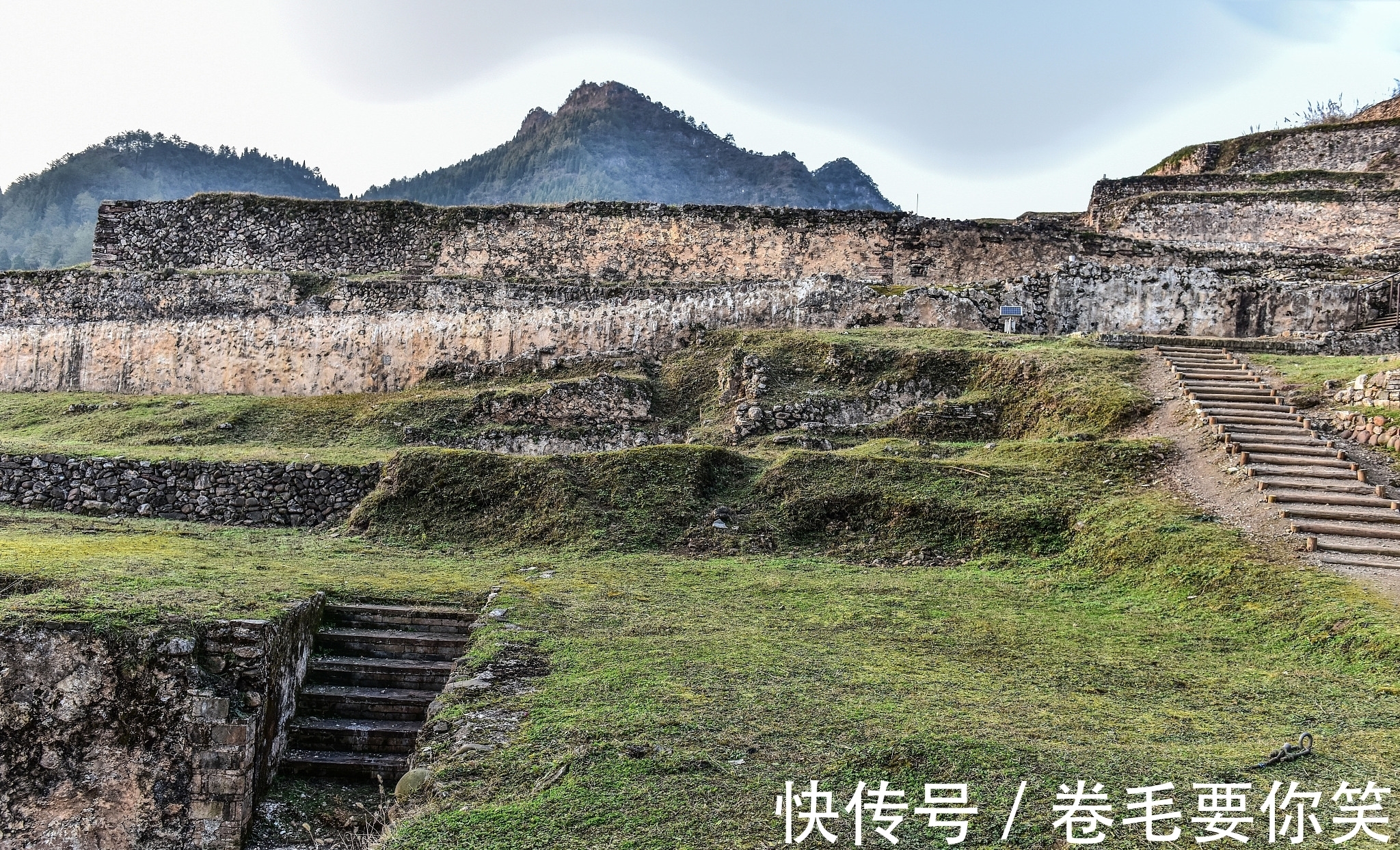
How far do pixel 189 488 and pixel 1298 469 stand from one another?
11197mm

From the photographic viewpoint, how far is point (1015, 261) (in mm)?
19312

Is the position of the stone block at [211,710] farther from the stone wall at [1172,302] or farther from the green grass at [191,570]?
the stone wall at [1172,302]

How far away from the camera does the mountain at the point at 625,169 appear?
40.7m

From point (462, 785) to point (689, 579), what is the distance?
4.07 meters

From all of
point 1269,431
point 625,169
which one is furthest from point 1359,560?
point 625,169

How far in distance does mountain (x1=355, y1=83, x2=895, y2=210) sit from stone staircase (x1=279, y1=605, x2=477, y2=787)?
32336 mm

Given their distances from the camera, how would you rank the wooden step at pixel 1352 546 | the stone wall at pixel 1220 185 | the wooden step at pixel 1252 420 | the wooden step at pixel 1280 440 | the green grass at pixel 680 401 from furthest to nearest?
the stone wall at pixel 1220 185, the green grass at pixel 680 401, the wooden step at pixel 1252 420, the wooden step at pixel 1280 440, the wooden step at pixel 1352 546

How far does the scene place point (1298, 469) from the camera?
9.43m

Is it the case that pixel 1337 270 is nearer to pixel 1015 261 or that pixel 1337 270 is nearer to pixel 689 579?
pixel 1015 261

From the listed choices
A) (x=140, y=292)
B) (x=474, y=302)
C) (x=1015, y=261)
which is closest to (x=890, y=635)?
(x=474, y=302)

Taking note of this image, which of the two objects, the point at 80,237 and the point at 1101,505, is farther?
the point at 80,237

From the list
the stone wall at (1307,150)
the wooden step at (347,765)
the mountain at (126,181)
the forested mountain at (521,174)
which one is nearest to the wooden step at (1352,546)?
the wooden step at (347,765)

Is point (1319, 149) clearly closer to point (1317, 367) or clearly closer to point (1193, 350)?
point (1193, 350)

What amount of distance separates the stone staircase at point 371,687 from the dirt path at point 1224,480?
606 centimetres
